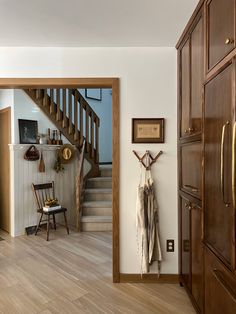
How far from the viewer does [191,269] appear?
2035 millimetres

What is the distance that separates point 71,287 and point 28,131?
2.70m

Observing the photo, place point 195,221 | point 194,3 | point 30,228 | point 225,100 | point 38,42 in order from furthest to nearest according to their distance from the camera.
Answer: point 30,228 → point 38,42 → point 195,221 → point 194,3 → point 225,100

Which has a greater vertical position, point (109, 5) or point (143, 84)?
point (109, 5)

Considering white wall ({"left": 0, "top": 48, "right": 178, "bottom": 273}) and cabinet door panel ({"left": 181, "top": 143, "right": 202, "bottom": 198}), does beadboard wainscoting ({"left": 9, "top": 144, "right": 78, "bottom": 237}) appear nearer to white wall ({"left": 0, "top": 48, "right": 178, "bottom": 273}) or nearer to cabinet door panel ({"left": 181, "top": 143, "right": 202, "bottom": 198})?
white wall ({"left": 0, "top": 48, "right": 178, "bottom": 273})

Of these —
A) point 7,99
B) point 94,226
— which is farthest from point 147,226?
point 7,99

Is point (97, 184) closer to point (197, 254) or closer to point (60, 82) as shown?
point (60, 82)

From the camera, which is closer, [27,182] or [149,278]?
[149,278]

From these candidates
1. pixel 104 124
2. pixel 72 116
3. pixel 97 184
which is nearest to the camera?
pixel 72 116

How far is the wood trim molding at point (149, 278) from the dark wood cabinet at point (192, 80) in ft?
4.81

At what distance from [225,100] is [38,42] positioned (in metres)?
1.93

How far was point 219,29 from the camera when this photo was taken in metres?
1.39

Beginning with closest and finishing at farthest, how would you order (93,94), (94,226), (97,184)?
(94,226)
(97,184)
(93,94)

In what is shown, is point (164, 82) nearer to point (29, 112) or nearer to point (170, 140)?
point (170, 140)

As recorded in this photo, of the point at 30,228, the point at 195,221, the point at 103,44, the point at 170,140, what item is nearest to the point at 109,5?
the point at 103,44
